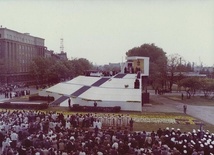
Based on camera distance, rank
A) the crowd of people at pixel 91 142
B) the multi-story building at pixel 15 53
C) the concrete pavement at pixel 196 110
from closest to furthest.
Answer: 1. the crowd of people at pixel 91 142
2. the concrete pavement at pixel 196 110
3. the multi-story building at pixel 15 53

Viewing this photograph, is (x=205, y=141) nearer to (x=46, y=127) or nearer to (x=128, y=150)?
(x=128, y=150)

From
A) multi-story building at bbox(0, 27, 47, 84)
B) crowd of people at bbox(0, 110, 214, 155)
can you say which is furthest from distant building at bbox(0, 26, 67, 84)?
crowd of people at bbox(0, 110, 214, 155)

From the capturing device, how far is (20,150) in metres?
14.5

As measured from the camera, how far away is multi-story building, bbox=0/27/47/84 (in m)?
66.0

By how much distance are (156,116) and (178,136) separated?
11.1 metres

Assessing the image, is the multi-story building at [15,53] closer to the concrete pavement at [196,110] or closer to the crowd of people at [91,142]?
the concrete pavement at [196,110]

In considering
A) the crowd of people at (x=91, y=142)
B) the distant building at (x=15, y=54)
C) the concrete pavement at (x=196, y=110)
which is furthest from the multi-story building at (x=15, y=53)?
the crowd of people at (x=91, y=142)

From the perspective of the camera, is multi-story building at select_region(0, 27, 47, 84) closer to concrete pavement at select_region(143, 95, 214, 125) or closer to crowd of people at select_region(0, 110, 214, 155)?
concrete pavement at select_region(143, 95, 214, 125)

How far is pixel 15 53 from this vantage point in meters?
72.8

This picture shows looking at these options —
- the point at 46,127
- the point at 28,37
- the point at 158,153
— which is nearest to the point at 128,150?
the point at 158,153

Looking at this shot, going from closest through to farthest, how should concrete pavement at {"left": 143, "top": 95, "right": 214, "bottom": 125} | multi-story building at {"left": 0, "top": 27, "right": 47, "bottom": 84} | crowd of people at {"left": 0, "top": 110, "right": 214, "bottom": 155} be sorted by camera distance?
1. crowd of people at {"left": 0, "top": 110, "right": 214, "bottom": 155}
2. concrete pavement at {"left": 143, "top": 95, "right": 214, "bottom": 125}
3. multi-story building at {"left": 0, "top": 27, "right": 47, "bottom": 84}

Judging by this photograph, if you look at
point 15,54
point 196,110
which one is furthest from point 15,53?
point 196,110

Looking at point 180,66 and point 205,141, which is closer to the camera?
point 205,141

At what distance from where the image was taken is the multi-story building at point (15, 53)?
6600 cm
